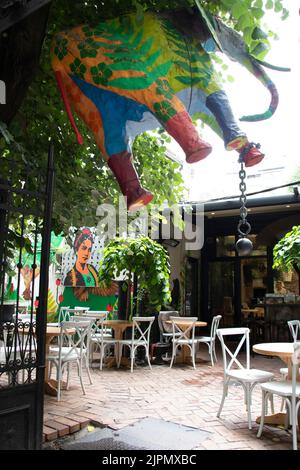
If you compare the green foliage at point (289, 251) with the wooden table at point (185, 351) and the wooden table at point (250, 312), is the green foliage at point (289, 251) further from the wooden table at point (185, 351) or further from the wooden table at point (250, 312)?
the wooden table at point (250, 312)

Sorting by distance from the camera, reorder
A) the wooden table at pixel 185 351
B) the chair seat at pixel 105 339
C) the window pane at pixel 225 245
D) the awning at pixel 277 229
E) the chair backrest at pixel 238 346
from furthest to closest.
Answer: the window pane at pixel 225 245 → the awning at pixel 277 229 → the wooden table at pixel 185 351 → the chair seat at pixel 105 339 → the chair backrest at pixel 238 346

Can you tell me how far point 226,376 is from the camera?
169 inches

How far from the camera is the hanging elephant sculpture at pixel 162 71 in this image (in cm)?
267

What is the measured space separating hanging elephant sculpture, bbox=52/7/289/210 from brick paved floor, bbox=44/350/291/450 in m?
2.46

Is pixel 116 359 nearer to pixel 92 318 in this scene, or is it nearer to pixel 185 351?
pixel 185 351

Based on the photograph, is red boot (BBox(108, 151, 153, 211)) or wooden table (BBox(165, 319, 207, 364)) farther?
wooden table (BBox(165, 319, 207, 364))

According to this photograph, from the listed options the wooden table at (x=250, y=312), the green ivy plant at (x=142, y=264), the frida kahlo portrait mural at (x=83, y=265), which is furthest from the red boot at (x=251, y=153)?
the wooden table at (x=250, y=312)

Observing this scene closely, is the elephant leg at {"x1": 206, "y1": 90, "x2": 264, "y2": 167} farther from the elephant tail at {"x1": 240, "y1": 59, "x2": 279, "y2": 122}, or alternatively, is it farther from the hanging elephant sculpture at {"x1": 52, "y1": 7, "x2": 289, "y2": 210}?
the elephant tail at {"x1": 240, "y1": 59, "x2": 279, "y2": 122}

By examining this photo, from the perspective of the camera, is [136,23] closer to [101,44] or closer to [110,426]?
[101,44]

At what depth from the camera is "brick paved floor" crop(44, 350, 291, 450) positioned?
3.72 m

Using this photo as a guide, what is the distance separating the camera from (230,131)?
8.65 feet

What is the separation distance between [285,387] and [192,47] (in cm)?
284

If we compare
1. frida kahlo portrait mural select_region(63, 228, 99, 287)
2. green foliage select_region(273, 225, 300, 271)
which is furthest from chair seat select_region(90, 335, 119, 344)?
frida kahlo portrait mural select_region(63, 228, 99, 287)

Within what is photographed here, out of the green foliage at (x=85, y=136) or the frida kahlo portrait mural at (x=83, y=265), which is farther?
the frida kahlo portrait mural at (x=83, y=265)
